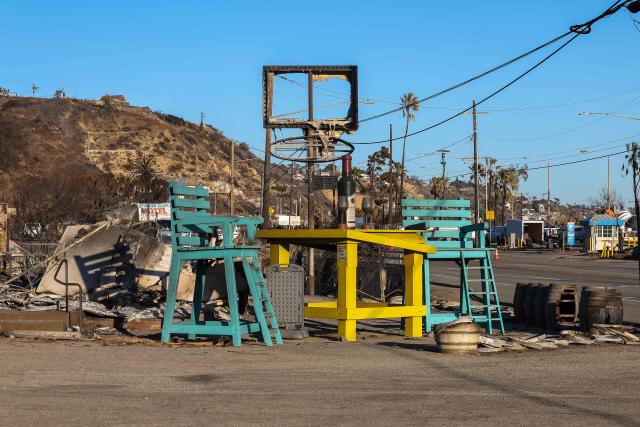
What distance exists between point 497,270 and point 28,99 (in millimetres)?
96181

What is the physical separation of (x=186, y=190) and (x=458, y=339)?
12.7ft

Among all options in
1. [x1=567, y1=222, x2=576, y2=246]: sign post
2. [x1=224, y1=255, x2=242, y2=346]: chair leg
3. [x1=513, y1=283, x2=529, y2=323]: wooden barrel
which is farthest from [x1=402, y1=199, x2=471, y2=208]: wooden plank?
[x1=567, y1=222, x2=576, y2=246]: sign post

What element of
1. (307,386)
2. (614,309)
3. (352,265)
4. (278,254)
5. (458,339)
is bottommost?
(307,386)

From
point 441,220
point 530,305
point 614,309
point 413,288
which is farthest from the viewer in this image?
point 530,305

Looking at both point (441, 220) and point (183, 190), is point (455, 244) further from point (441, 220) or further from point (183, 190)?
point (183, 190)

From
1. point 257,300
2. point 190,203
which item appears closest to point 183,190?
point 190,203

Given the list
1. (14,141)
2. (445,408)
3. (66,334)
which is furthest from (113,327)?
(14,141)

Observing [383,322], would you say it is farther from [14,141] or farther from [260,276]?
[14,141]

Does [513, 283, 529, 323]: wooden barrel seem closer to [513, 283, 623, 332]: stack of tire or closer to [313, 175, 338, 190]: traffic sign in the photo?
[513, 283, 623, 332]: stack of tire

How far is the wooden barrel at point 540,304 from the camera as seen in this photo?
16516 mm

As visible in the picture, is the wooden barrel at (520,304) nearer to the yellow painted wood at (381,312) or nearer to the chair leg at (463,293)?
the chair leg at (463,293)

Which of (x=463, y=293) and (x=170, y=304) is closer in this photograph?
(x=170, y=304)

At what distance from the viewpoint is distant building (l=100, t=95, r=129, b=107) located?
129712mm

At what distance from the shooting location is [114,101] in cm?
13338
